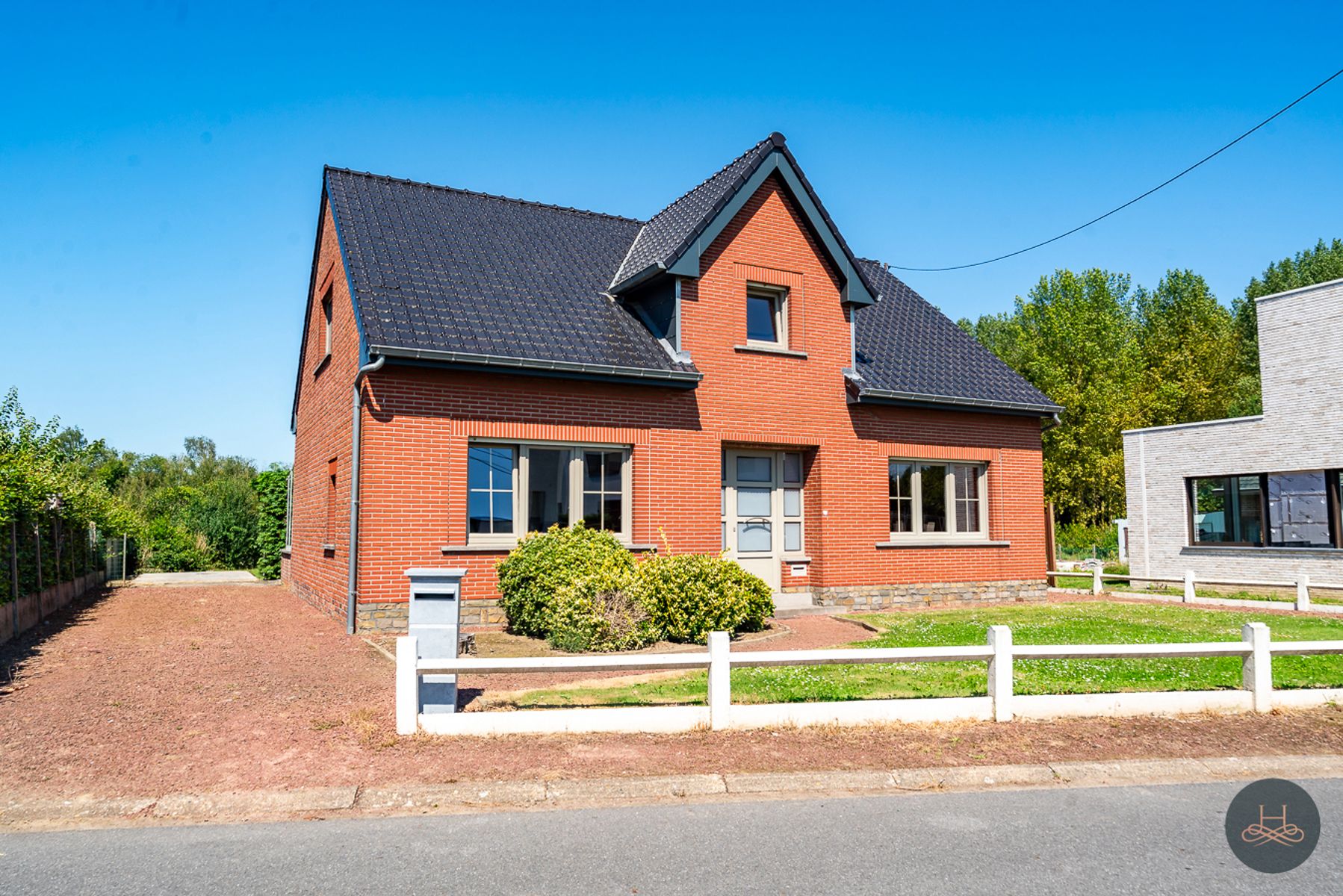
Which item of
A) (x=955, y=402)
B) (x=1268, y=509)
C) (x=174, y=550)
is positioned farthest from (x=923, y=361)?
(x=174, y=550)

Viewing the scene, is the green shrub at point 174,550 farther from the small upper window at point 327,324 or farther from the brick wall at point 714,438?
the small upper window at point 327,324

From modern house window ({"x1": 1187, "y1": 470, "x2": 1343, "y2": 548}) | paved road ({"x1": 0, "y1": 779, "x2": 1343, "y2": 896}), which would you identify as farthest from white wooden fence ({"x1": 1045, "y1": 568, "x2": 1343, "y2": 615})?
paved road ({"x1": 0, "y1": 779, "x2": 1343, "y2": 896})

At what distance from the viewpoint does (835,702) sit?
23.9 feet

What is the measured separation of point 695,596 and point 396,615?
13.3 feet

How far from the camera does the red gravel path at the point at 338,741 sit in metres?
6.02

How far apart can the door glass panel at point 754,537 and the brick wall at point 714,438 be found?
678mm

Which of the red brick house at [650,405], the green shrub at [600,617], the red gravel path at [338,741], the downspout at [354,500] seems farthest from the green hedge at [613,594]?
the red gravel path at [338,741]

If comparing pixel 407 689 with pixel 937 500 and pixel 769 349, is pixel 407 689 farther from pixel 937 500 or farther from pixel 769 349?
pixel 937 500

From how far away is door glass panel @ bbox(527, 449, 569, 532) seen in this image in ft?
43.9

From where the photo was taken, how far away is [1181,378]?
43.8 metres

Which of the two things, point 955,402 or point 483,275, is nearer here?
point 483,275

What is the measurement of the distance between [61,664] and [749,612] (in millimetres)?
7703

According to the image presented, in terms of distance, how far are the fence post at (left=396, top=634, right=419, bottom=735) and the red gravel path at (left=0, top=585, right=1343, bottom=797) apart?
11 cm

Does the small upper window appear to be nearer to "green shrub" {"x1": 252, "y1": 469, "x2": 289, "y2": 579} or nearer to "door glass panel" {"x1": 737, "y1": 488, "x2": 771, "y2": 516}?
"door glass panel" {"x1": 737, "y1": 488, "x2": 771, "y2": 516}
